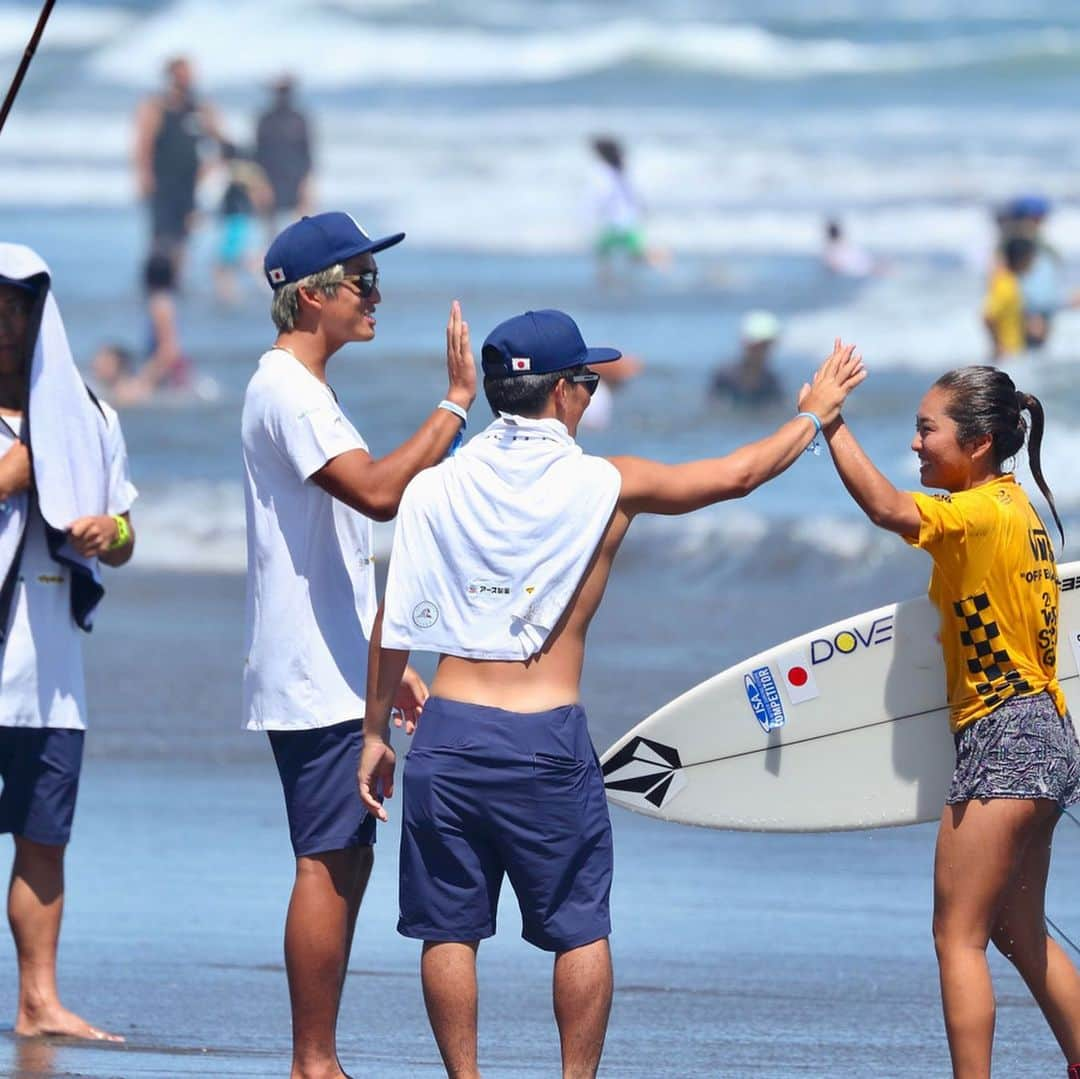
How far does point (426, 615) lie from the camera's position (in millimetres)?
3760

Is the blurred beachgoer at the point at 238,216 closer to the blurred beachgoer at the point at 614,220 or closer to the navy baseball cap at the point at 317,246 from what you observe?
the blurred beachgoer at the point at 614,220

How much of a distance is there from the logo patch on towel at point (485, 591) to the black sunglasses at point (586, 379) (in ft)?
1.31

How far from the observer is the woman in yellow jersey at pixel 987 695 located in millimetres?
3869

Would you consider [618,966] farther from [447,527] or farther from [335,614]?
[447,527]

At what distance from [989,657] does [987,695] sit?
7 centimetres

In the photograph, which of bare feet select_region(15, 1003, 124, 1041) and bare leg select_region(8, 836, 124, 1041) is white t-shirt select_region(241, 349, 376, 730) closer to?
bare leg select_region(8, 836, 124, 1041)

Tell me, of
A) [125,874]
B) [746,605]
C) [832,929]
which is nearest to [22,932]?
[125,874]

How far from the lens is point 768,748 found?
4.70 m

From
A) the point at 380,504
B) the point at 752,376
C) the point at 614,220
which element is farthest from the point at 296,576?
the point at 614,220

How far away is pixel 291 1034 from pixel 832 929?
1572 millimetres

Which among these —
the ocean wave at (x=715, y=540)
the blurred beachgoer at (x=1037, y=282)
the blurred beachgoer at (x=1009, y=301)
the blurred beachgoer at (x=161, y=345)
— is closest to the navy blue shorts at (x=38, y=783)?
the ocean wave at (x=715, y=540)

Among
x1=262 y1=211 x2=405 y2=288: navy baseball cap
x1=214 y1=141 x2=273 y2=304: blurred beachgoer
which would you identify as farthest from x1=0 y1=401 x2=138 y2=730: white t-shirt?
x1=214 y1=141 x2=273 y2=304: blurred beachgoer

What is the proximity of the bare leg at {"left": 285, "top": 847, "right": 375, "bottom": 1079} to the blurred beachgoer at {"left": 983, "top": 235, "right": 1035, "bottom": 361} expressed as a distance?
12.1m

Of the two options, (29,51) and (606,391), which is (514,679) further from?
(606,391)
